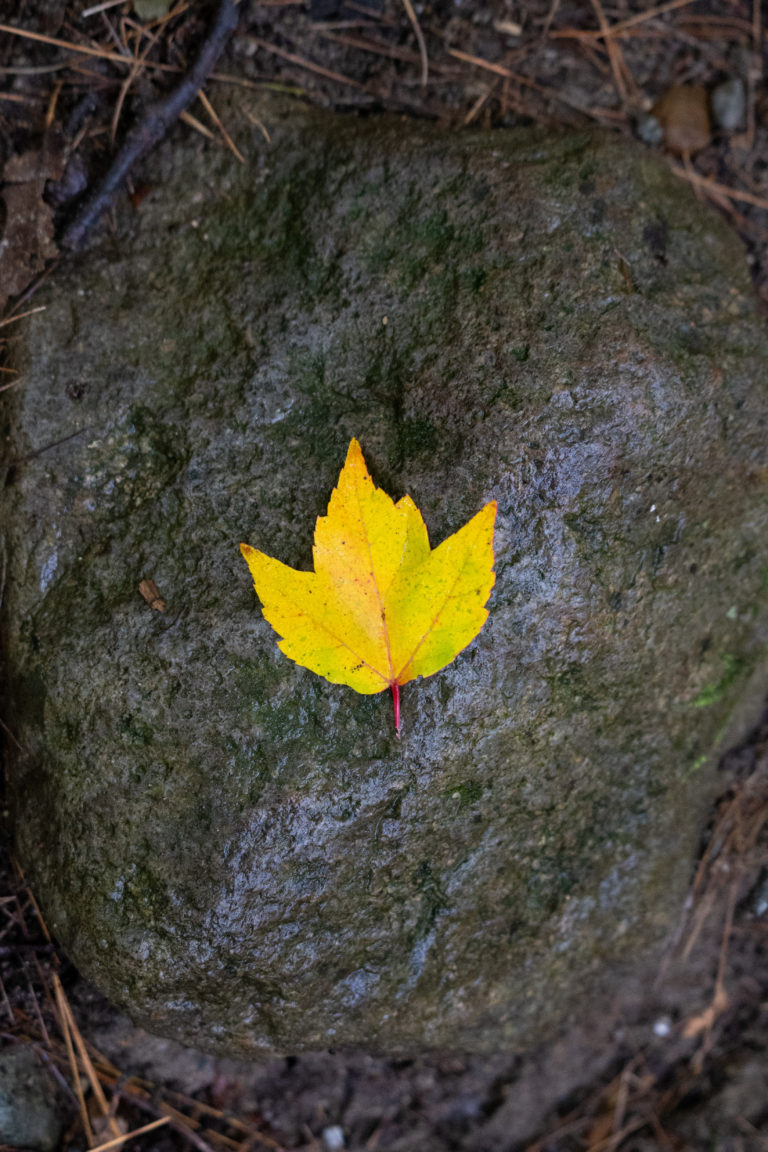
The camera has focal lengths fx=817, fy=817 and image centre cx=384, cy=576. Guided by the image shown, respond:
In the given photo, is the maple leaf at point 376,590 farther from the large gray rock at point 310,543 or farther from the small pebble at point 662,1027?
the small pebble at point 662,1027

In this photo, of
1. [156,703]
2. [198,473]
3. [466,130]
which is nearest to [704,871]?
[156,703]

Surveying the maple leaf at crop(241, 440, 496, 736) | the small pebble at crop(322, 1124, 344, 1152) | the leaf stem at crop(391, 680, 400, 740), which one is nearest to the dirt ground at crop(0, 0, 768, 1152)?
the small pebble at crop(322, 1124, 344, 1152)

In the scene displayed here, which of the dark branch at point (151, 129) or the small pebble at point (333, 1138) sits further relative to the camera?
the small pebble at point (333, 1138)

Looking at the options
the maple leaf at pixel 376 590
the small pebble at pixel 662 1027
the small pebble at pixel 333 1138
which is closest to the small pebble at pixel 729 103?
the maple leaf at pixel 376 590

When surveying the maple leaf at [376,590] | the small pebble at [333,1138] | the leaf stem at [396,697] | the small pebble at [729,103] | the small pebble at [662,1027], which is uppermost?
Answer: the small pebble at [729,103]

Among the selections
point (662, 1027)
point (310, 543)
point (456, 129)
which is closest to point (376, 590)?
point (310, 543)

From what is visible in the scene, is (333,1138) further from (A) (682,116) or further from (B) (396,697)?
(A) (682,116)
